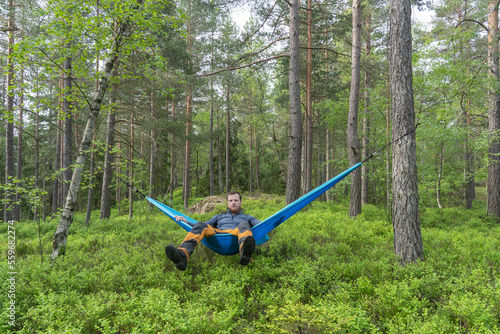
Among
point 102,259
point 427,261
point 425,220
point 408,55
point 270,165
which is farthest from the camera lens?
point 270,165

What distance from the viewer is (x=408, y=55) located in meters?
3.04

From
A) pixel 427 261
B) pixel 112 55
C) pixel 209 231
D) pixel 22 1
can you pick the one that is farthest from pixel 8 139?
pixel 427 261

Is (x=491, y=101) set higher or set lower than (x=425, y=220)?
higher

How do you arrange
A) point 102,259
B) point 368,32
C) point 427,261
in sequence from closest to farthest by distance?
point 427,261
point 102,259
point 368,32

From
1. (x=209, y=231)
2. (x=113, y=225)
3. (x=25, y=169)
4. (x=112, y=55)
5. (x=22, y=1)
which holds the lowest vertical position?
(x=113, y=225)

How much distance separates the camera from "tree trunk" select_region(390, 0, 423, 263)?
9.64ft

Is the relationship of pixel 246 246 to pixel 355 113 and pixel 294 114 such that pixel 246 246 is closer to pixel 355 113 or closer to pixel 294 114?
pixel 294 114

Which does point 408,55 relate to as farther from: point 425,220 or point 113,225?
point 113,225

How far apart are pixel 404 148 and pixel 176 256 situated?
3.03 m

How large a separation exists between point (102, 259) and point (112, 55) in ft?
10.4

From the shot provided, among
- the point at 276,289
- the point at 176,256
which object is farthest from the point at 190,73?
the point at 276,289

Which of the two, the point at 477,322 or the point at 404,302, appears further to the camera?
the point at 404,302

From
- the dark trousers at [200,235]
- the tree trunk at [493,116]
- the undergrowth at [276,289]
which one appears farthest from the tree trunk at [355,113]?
the dark trousers at [200,235]

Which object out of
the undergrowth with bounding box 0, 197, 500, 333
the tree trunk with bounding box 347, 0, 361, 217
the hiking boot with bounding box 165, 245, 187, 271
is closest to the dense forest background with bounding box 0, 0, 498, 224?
the tree trunk with bounding box 347, 0, 361, 217
